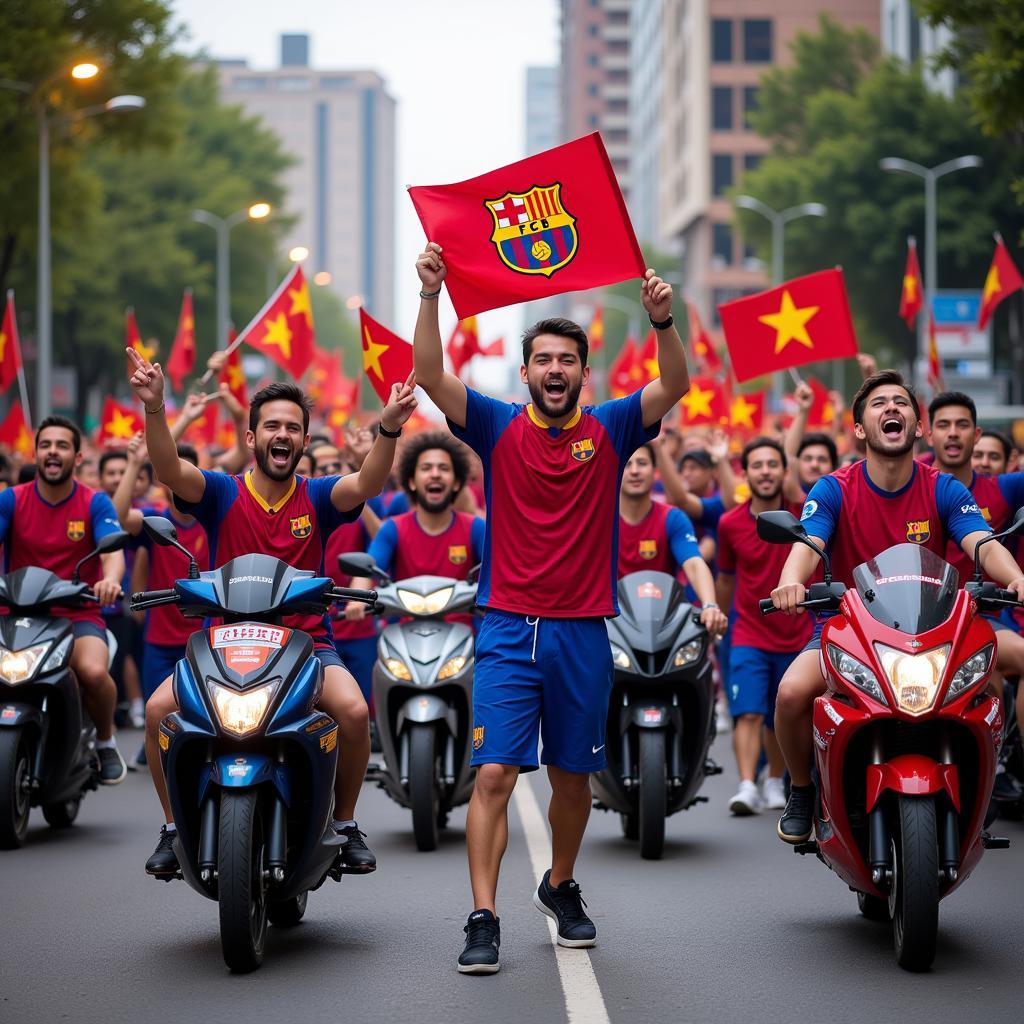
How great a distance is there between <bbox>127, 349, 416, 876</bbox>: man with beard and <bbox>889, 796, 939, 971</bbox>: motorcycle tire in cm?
179

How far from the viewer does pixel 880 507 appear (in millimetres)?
7039

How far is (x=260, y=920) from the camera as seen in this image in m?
6.30

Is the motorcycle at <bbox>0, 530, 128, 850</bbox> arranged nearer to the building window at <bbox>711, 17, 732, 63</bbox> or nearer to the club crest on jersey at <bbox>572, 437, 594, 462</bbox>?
the club crest on jersey at <bbox>572, 437, 594, 462</bbox>

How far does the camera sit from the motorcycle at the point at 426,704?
8914 mm

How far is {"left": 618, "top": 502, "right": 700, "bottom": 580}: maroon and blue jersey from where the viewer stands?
9844 millimetres

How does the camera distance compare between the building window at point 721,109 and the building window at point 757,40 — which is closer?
the building window at point 757,40

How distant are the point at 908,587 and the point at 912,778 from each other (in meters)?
0.62

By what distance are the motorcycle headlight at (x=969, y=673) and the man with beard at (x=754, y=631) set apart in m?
4.03

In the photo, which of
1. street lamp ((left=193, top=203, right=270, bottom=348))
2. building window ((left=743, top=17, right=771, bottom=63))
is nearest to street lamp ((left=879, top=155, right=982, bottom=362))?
street lamp ((left=193, top=203, right=270, bottom=348))

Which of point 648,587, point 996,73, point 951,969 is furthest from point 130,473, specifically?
point 996,73

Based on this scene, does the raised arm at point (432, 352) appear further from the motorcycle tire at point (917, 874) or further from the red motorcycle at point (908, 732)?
the motorcycle tire at point (917, 874)

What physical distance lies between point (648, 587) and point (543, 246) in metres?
2.36

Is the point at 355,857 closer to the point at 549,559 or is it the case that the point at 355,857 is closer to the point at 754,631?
the point at 549,559

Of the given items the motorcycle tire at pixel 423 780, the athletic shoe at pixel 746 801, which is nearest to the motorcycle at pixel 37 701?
the motorcycle tire at pixel 423 780
